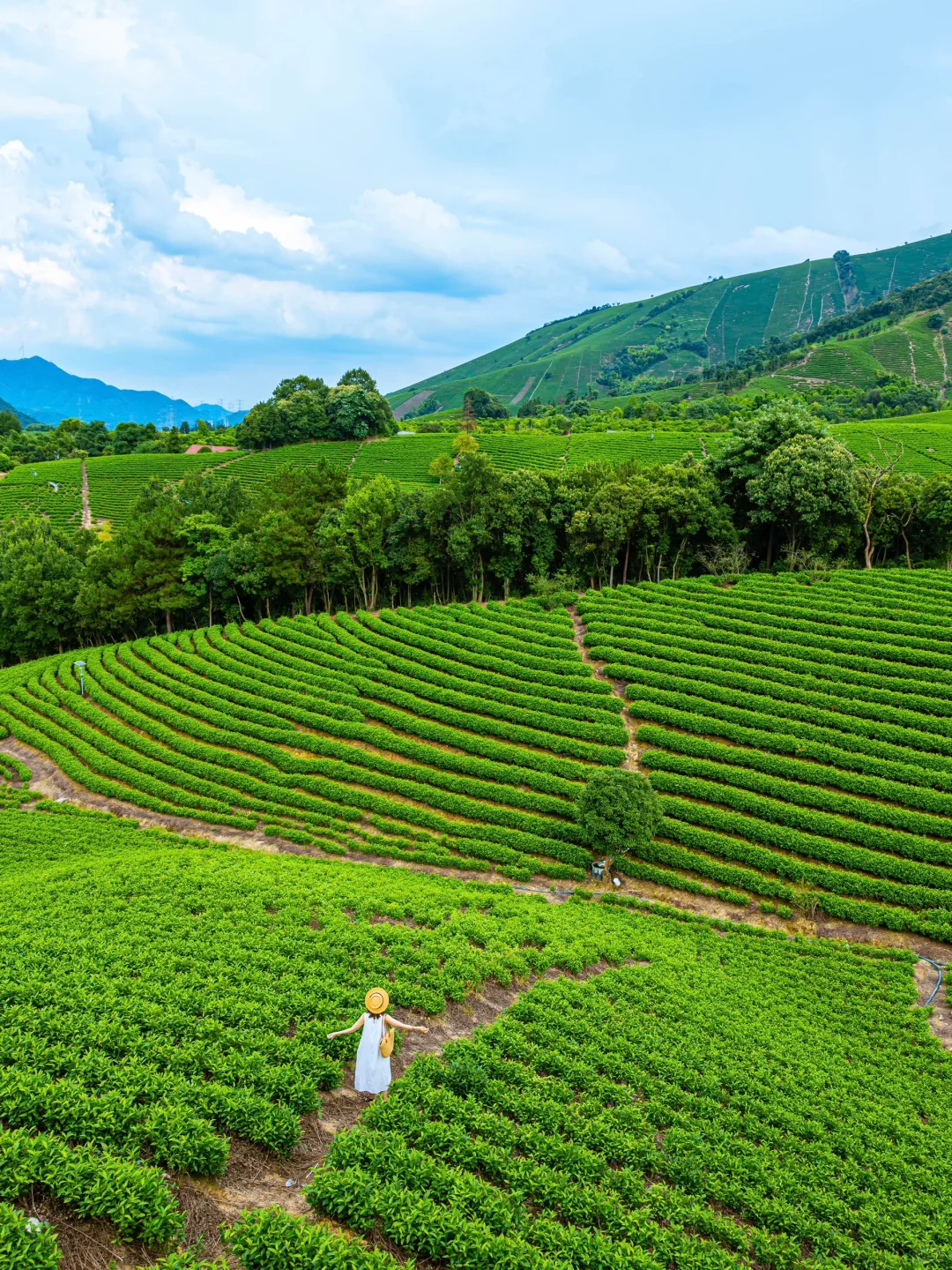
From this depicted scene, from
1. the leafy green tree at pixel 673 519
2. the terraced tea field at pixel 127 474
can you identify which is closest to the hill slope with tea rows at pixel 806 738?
the leafy green tree at pixel 673 519

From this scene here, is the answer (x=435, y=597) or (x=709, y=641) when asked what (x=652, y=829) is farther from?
(x=435, y=597)

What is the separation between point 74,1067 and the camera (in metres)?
7.70

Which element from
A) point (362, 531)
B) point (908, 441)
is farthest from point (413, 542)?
point (908, 441)

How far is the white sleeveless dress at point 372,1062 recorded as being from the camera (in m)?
8.19

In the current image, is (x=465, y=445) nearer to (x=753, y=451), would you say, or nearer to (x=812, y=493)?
(x=753, y=451)

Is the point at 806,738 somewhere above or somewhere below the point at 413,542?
below

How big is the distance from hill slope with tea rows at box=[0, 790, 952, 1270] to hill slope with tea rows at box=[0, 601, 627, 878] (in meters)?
7.05

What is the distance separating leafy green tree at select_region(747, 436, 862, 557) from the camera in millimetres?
37500

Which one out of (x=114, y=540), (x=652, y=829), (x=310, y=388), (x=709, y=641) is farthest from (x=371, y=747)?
(x=310, y=388)

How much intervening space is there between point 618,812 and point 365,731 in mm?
12467

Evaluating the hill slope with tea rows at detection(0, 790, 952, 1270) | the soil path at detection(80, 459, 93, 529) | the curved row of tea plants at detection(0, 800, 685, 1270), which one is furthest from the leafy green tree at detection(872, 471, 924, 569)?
the soil path at detection(80, 459, 93, 529)

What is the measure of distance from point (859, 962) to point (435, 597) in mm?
35205

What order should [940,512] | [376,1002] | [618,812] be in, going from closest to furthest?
[376,1002] < [618,812] < [940,512]

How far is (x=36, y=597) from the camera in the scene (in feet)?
145
